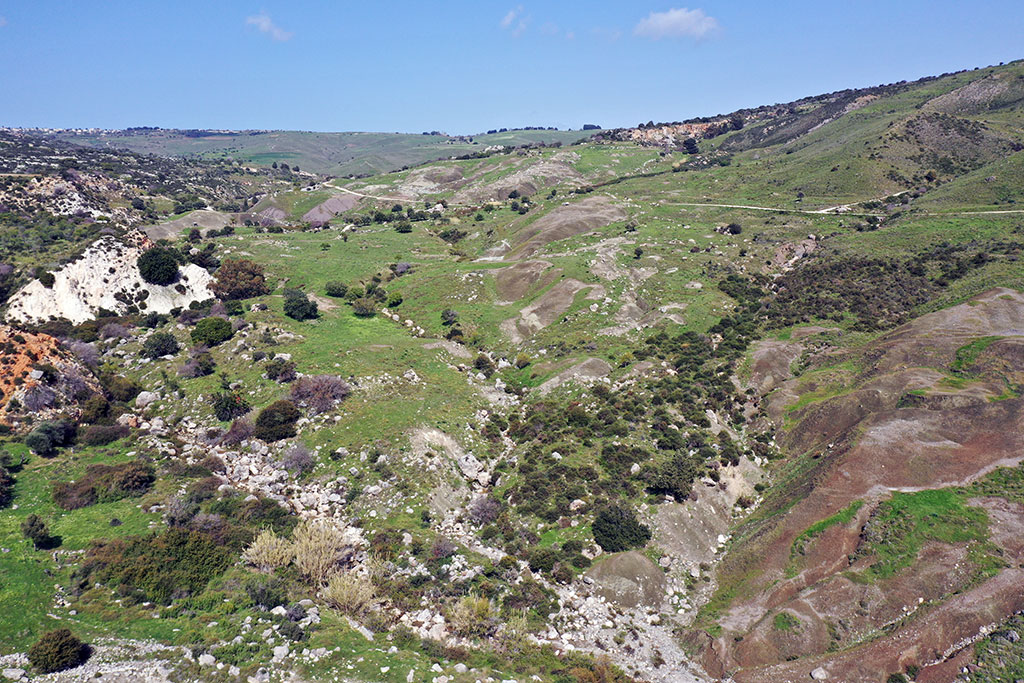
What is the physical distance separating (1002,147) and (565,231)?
103 metres

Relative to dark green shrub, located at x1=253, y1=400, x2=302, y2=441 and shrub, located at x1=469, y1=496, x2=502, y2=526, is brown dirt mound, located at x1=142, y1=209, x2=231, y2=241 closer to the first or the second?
dark green shrub, located at x1=253, y1=400, x2=302, y2=441

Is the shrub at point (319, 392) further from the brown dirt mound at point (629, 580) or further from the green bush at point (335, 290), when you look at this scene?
the green bush at point (335, 290)

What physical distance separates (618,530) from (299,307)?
156 feet

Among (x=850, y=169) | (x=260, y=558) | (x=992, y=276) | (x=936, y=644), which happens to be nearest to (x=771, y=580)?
(x=936, y=644)

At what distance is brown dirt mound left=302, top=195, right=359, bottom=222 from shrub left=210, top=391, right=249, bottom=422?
333 ft

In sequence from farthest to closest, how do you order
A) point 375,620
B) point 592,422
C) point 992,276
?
point 992,276, point 592,422, point 375,620

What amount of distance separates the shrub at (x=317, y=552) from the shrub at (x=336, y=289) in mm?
46478

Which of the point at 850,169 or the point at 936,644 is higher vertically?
the point at 850,169

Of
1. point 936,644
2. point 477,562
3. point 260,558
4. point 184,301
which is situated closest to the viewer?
point 936,644

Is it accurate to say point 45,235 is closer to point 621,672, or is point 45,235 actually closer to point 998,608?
point 621,672

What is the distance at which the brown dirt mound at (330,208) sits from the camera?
5468 inches

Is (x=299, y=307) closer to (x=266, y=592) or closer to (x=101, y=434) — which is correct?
(x=101, y=434)

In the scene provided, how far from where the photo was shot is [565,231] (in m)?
95.1

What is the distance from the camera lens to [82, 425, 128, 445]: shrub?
129 feet
